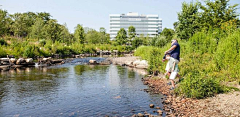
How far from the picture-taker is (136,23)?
534 feet

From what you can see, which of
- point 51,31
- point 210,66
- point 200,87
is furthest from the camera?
point 51,31

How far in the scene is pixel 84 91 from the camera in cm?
1169

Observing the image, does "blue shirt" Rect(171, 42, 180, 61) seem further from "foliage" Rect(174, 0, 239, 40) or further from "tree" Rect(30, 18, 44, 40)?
"tree" Rect(30, 18, 44, 40)

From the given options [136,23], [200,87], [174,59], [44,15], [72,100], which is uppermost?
[136,23]

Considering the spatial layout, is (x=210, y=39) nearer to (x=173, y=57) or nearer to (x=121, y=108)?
(x=173, y=57)

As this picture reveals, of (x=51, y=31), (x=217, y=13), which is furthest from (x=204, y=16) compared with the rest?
Answer: (x=51, y=31)

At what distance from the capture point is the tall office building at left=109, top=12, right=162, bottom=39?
16262 centimetres

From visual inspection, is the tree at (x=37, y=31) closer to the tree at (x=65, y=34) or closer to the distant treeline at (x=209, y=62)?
the tree at (x=65, y=34)

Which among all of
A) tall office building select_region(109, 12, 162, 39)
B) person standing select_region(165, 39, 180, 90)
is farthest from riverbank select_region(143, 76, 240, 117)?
tall office building select_region(109, 12, 162, 39)

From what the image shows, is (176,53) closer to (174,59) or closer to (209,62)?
(174,59)

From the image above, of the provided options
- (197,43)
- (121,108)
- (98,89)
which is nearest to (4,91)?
(98,89)

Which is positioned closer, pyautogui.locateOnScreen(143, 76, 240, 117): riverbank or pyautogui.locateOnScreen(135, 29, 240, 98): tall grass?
pyautogui.locateOnScreen(143, 76, 240, 117): riverbank

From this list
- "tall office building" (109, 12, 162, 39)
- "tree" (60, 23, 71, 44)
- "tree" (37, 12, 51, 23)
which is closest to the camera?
"tree" (60, 23, 71, 44)

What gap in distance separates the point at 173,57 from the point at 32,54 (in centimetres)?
2666
